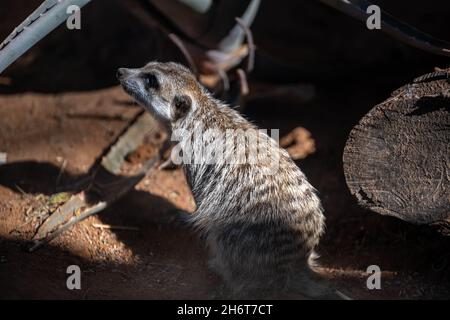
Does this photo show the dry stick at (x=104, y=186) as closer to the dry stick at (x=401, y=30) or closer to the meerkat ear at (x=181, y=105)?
the meerkat ear at (x=181, y=105)

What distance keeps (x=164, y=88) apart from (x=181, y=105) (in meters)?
0.14

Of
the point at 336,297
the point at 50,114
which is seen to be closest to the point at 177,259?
the point at 336,297

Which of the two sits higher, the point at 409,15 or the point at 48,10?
the point at 409,15

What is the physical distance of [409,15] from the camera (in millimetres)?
4094

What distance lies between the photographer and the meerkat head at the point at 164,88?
10.7 feet

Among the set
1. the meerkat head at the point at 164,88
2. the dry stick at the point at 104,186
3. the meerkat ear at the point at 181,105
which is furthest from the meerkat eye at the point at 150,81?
the dry stick at the point at 104,186

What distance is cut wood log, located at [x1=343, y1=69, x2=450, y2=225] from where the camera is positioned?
9.10 feet

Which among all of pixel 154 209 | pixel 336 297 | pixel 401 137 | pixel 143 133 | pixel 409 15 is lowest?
pixel 336 297

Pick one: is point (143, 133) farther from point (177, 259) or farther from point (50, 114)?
point (177, 259)

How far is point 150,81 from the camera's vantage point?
3.31m

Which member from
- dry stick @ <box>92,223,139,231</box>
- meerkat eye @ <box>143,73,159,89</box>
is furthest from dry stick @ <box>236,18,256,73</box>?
dry stick @ <box>92,223,139,231</box>

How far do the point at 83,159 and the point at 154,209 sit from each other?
79 centimetres

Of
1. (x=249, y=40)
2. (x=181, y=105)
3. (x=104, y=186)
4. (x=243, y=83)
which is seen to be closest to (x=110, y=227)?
(x=104, y=186)

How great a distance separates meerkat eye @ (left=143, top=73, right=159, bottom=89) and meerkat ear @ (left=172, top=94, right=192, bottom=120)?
144 mm
